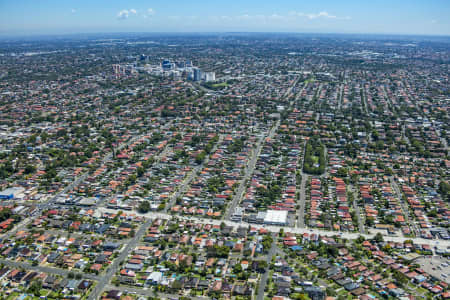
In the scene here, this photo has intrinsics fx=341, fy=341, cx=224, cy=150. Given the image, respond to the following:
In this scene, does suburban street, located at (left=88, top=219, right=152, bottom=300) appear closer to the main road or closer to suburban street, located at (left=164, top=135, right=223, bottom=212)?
the main road

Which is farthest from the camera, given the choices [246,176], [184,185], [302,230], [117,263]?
[246,176]

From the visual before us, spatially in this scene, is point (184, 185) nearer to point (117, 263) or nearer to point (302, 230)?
point (117, 263)

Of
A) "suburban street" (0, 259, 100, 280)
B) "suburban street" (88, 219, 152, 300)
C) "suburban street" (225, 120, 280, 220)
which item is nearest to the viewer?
"suburban street" (88, 219, 152, 300)

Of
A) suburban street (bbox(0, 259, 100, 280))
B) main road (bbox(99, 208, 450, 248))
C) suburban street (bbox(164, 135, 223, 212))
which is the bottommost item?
suburban street (bbox(0, 259, 100, 280))

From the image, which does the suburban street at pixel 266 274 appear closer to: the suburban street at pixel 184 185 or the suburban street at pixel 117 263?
the suburban street at pixel 117 263

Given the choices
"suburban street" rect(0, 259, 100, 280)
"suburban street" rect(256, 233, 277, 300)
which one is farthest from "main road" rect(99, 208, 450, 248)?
"suburban street" rect(0, 259, 100, 280)

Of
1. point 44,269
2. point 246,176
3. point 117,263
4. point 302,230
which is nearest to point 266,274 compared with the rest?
point 302,230

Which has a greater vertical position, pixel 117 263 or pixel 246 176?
pixel 246 176

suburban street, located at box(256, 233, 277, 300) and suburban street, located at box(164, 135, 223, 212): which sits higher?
suburban street, located at box(164, 135, 223, 212)

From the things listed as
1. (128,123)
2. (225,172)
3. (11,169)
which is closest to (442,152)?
(225,172)

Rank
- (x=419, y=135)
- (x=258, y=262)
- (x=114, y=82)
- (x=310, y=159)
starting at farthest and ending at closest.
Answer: (x=114, y=82) → (x=419, y=135) → (x=310, y=159) → (x=258, y=262)

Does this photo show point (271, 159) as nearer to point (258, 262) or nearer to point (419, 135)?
point (258, 262)
